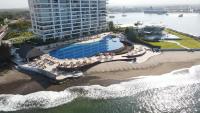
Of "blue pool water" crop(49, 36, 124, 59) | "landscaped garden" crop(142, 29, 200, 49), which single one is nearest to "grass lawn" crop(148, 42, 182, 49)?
"landscaped garden" crop(142, 29, 200, 49)

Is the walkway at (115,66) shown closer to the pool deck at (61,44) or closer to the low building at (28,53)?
the low building at (28,53)

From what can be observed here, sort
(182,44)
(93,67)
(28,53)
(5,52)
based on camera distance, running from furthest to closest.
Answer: (182,44)
(5,52)
(28,53)
(93,67)

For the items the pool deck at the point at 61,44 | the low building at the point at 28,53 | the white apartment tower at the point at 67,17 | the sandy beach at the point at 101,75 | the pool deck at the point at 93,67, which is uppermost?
the white apartment tower at the point at 67,17

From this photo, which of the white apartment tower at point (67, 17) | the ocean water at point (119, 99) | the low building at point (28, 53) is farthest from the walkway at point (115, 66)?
the white apartment tower at point (67, 17)

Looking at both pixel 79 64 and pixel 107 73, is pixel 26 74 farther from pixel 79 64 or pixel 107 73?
pixel 107 73

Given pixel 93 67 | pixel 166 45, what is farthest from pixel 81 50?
pixel 166 45

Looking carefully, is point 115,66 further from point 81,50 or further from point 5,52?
point 5,52
